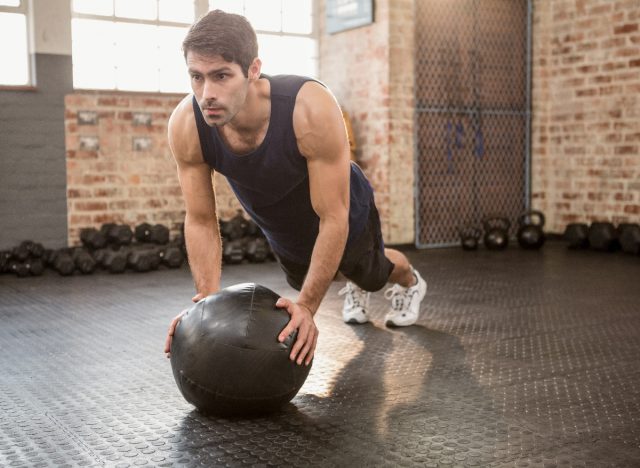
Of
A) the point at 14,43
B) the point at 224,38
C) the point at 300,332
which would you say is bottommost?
the point at 300,332

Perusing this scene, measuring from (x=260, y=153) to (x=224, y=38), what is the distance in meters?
0.34

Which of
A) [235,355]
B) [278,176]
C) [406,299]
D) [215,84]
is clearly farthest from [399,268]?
[215,84]

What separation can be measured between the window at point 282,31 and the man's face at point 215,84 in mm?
4052

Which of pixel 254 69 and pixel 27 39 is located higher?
pixel 27 39

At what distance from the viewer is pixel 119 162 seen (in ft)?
17.6

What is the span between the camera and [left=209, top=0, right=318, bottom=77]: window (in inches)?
231

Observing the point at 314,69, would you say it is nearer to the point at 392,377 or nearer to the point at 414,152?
the point at 414,152

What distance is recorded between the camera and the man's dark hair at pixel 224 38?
1756 millimetres

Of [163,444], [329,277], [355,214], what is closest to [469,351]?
[355,214]

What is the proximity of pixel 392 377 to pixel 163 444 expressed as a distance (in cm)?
81

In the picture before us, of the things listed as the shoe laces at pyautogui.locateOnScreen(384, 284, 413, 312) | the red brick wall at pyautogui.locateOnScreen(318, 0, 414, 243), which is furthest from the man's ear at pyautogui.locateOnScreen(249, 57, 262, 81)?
the red brick wall at pyautogui.locateOnScreen(318, 0, 414, 243)

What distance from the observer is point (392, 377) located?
7.51ft

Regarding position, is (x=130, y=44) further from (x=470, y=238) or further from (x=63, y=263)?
(x=470, y=238)

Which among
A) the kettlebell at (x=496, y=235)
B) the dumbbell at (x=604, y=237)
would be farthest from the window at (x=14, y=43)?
the dumbbell at (x=604, y=237)
